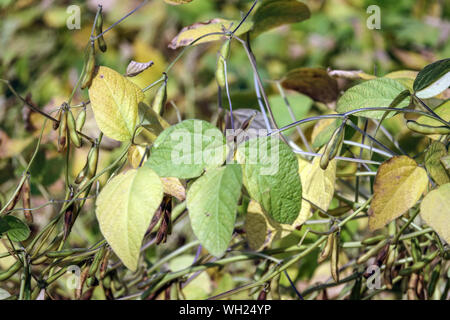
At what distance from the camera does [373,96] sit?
0.46 meters

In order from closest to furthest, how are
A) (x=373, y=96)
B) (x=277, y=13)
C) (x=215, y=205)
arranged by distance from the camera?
(x=215, y=205), (x=373, y=96), (x=277, y=13)

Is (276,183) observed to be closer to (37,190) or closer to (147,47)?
(37,190)

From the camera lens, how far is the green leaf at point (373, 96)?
45 centimetres

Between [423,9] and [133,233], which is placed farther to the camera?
[423,9]

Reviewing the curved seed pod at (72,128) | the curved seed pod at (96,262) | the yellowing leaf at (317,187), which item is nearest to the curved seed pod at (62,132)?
the curved seed pod at (72,128)

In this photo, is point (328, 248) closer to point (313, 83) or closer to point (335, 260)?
point (335, 260)

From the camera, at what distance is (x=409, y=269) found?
21.3 inches

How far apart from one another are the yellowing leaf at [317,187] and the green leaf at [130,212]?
18 centimetres

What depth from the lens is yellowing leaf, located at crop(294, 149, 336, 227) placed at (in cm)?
47

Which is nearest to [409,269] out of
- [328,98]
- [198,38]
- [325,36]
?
[328,98]

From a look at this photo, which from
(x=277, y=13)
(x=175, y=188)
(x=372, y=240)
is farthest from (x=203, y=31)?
(x=372, y=240)

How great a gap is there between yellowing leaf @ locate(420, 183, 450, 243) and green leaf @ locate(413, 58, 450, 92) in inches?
4.4

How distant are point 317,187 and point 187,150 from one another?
17cm
